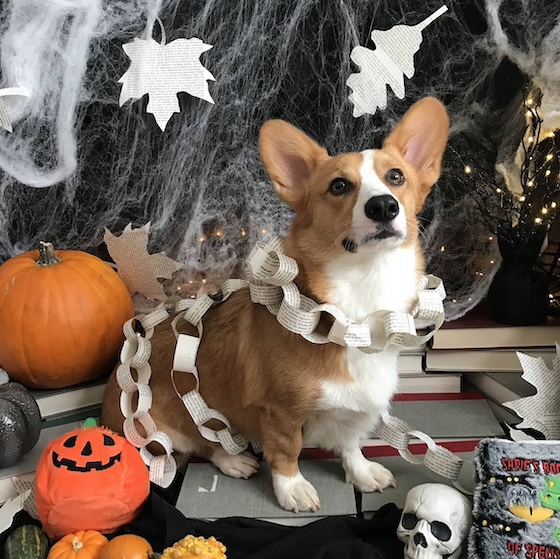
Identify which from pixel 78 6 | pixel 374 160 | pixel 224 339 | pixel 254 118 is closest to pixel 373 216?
pixel 374 160

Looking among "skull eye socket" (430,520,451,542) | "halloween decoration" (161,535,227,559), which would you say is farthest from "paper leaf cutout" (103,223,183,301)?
"skull eye socket" (430,520,451,542)

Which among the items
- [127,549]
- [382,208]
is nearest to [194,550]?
[127,549]

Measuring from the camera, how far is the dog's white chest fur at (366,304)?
3.59 feet

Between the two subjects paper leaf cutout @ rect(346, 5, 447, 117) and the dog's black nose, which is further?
paper leaf cutout @ rect(346, 5, 447, 117)

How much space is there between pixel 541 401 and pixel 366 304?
1.50ft

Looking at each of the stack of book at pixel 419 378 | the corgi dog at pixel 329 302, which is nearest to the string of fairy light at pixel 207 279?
the corgi dog at pixel 329 302

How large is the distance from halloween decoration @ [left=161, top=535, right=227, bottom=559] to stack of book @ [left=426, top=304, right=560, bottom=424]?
71cm

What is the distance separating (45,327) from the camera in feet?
4.44

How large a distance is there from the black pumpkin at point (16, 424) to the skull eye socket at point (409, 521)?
0.72m

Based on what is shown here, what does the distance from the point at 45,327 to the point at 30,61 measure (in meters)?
0.62

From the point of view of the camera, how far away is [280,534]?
105 centimetres

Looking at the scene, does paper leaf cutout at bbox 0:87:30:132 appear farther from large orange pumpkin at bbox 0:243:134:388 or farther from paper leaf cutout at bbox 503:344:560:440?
paper leaf cutout at bbox 503:344:560:440

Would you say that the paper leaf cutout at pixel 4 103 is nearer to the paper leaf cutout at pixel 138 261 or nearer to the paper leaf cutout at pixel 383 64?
the paper leaf cutout at pixel 138 261

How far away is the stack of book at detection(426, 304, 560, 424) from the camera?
4.61 ft
